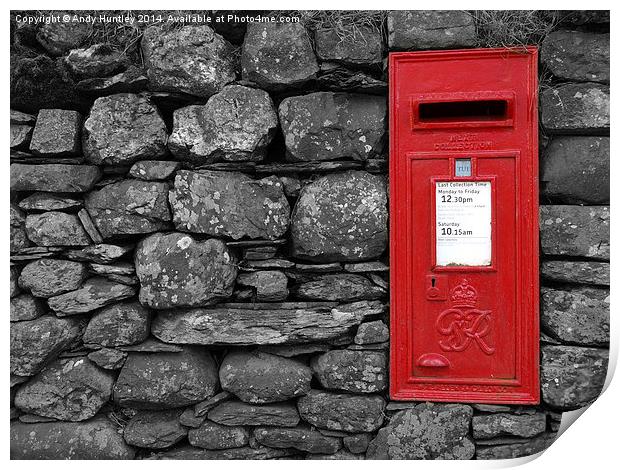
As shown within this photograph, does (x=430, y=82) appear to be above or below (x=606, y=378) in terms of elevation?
above

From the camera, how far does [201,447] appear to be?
106 inches

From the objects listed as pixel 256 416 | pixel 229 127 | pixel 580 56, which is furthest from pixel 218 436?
pixel 580 56

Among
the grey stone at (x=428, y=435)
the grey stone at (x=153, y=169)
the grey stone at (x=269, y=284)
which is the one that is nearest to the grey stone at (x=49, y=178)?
the grey stone at (x=153, y=169)

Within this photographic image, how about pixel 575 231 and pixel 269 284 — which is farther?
pixel 269 284

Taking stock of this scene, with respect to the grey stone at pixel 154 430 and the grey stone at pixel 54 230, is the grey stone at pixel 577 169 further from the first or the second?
the grey stone at pixel 54 230

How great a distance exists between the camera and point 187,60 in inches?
103

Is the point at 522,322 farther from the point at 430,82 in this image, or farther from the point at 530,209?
the point at 430,82

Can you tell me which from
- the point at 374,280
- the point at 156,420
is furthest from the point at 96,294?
the point at 374,280

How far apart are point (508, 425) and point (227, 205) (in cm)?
175

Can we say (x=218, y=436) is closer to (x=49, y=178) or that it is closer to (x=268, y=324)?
(x=268, y=324)

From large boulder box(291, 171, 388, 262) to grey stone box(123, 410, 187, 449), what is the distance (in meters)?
1.09

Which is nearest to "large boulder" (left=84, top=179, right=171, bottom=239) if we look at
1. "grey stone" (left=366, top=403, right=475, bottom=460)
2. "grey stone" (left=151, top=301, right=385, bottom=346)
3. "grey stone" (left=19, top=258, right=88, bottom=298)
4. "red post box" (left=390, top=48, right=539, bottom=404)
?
"grey stone" (left=19, top=258, right=88, bottom=298)

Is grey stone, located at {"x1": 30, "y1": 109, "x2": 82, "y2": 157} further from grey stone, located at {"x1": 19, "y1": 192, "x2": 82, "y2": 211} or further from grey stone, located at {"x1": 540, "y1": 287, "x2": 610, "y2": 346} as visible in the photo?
grey stone, located at {"x1": 540, "y1": 287, "x2": 610, "y2": 346}

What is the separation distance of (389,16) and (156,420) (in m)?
2.35
